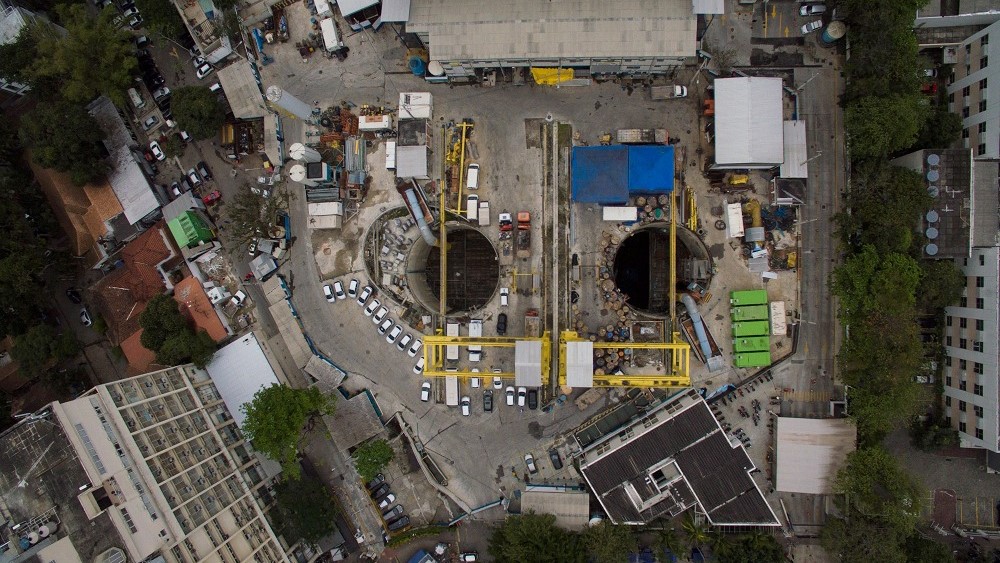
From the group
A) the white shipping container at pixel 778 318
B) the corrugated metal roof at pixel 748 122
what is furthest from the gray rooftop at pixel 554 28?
the white shipping container at pixel 778 318

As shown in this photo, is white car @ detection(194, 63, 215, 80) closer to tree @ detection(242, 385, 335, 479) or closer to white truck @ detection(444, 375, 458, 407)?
tree @ detection(242, 385, 335, 479)

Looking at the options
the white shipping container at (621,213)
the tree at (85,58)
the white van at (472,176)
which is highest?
the tree at (85,58)

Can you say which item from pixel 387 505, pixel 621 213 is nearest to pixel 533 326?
pixel 621 213

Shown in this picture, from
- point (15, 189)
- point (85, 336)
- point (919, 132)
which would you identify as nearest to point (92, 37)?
point (15, 189)

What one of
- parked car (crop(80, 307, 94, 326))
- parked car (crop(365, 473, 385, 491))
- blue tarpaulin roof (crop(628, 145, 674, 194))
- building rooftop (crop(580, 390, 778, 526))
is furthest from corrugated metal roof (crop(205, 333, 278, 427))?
blue tarpaulin roof (crop(628, 145, 674, 194))

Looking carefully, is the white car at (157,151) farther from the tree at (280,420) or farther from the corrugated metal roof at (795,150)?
Result: the corrugated metal roof at (795,150)

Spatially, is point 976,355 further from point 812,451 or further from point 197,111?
point 197,111

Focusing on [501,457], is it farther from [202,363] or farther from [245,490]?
[202,363]
